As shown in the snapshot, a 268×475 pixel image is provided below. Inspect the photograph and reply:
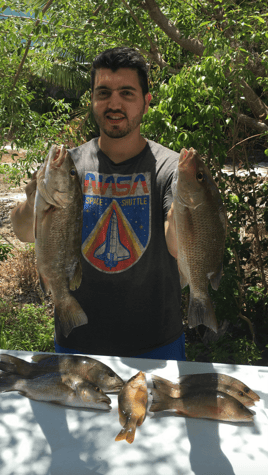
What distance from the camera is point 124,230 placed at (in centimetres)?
233

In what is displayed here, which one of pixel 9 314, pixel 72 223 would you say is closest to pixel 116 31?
pixel 9 314

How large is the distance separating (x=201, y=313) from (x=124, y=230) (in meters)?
0.81

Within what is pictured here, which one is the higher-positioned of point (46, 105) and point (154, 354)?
point (46, 105)

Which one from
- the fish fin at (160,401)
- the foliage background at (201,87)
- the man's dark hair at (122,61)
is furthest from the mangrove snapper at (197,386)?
the foliage background at (201,87)

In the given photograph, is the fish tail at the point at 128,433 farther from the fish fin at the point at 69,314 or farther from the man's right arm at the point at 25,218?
the man's right arm at the point at 25,218

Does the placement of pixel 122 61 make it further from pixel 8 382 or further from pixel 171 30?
pixel 171 30

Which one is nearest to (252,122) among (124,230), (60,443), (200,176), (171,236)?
(124,230)

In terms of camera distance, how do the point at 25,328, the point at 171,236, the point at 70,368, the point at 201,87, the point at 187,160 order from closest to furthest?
the point at 187,160
the point at 70,368
the point at 171,236
the point at 201,87
the point at 25,328

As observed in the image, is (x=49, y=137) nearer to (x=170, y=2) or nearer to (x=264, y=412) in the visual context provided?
(x=170, y=2)

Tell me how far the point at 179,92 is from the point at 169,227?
1640 millimetres

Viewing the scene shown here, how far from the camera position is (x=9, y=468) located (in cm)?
149

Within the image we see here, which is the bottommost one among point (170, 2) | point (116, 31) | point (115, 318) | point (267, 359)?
point (267, 359)

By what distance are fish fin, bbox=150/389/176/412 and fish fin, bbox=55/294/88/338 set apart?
449 mm

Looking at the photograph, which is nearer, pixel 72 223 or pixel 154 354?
pixel 72 223
